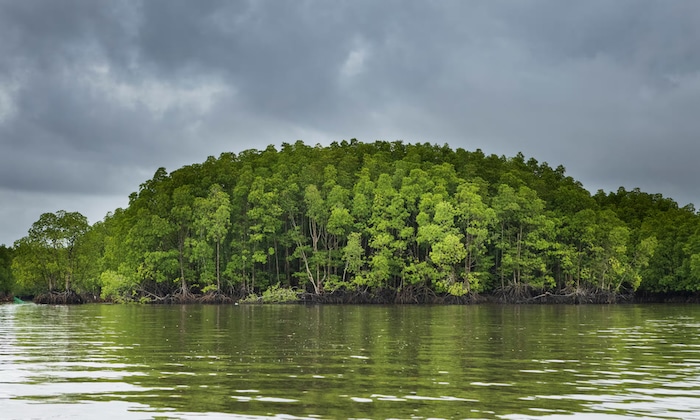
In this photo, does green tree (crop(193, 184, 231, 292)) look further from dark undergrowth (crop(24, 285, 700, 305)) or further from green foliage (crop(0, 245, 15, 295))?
green foliage (crop(0, 245, 15, 295))

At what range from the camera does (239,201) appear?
11212 cm

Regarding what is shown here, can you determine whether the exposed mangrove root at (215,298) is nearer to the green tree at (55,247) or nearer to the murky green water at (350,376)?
the green tree at (55,247)

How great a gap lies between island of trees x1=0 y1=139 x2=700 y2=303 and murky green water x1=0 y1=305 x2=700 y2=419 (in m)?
64.6

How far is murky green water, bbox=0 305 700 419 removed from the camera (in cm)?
1568

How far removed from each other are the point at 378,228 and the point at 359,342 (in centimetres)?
7091

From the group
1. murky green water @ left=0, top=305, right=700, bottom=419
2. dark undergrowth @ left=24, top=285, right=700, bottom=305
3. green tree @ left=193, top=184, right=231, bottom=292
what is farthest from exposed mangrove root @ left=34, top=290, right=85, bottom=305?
murky green water @ left=0, top=305, right=700, bottom=419

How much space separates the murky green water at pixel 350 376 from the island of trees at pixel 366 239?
6458 cm

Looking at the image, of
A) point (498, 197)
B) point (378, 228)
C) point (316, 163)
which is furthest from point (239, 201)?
point (498, 197)

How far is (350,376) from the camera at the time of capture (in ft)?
67.4

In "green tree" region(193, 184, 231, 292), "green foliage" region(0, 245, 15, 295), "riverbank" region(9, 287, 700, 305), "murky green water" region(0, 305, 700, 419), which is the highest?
"green tree" region(193, 184, 231, 292)

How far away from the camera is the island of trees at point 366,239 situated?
101 meters

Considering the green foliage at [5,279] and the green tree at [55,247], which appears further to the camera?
the green foliage at [5,279]

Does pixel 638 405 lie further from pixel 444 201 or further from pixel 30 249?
pixel 30 249

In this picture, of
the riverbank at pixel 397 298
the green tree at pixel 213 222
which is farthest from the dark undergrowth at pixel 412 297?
the green tree at pixel 213 222
